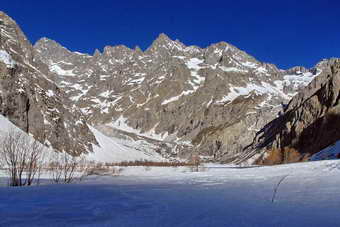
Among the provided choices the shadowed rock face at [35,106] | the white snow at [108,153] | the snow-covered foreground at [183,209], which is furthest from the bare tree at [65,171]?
the white snow at [108,153]

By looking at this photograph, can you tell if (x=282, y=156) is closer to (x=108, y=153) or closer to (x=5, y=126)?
(x=108, y=153)

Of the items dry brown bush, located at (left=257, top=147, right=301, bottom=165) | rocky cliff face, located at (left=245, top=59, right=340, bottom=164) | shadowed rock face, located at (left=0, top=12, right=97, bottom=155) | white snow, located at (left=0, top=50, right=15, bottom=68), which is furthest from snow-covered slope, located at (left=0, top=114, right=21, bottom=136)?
rocky cliff face, located at (left=245, top=59, right=340, bottom=164)

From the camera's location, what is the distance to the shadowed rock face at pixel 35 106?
76.1m

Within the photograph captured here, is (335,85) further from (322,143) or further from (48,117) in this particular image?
(48,117)

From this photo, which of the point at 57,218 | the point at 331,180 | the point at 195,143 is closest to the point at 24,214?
the point at 57,218

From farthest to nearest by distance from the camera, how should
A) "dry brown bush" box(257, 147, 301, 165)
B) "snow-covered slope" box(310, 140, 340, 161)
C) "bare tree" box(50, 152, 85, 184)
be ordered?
"dry brown bush" box(257, 147, 301, 165), "snow-covered slope" box(310, 140, 340, 161), "bare tree" box(50, 152, 85, 184)

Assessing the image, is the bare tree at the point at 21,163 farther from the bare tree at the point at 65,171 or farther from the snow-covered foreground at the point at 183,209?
the snow-covered foreground at the point at 183,209

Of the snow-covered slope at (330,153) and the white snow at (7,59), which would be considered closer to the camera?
the snow-covered slope at (330,153)

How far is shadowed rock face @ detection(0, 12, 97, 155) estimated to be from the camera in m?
76.1

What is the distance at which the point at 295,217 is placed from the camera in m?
9.90

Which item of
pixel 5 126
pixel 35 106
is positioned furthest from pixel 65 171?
pixel 35 106

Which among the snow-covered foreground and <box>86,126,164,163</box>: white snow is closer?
the snow-covered foreground

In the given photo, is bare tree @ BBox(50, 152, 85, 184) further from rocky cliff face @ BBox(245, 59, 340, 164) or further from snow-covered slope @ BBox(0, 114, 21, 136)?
rocky cliff face @ BBox(245, 59, 340, 164)

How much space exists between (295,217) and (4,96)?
7566 cm
